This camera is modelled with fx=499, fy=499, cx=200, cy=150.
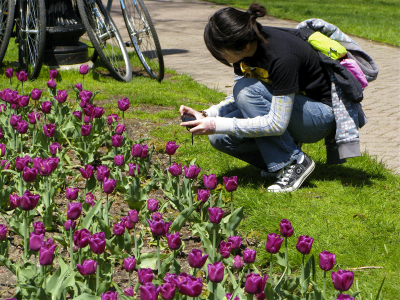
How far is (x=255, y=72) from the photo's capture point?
3.12m

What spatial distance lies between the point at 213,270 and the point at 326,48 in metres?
1.96

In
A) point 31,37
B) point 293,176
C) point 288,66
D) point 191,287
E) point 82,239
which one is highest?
point 288,66

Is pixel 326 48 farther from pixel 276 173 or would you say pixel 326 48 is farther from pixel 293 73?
pixel 276 173

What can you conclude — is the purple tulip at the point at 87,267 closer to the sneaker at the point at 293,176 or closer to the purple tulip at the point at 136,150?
the purple tulip at the point at 136,150

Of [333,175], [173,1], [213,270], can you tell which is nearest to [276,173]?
[333,175]

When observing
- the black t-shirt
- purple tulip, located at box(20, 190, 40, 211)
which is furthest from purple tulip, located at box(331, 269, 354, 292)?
the black t-shirt

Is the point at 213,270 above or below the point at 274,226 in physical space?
above

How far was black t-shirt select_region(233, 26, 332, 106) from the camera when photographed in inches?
111

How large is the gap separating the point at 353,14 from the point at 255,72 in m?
11.1

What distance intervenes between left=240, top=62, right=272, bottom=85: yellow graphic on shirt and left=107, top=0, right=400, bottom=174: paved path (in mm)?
1339

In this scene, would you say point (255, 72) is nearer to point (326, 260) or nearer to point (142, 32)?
point (326, 260)

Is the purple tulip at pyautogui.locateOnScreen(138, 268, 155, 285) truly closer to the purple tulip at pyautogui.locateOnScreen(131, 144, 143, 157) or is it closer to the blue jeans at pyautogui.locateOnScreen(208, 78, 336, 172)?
the purple tulip at pyautogui.locateOnScreen(131, 144, 143, 157)

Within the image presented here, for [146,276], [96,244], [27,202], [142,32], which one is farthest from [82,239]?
[142,32]

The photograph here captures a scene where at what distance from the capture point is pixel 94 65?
22.1 feet
